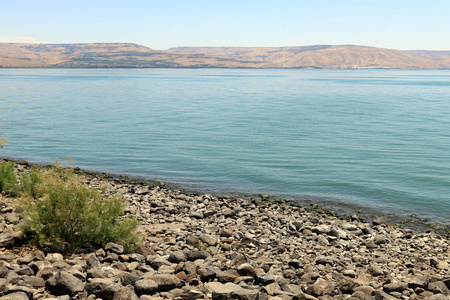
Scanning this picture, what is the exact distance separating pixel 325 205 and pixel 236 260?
30.8 ft

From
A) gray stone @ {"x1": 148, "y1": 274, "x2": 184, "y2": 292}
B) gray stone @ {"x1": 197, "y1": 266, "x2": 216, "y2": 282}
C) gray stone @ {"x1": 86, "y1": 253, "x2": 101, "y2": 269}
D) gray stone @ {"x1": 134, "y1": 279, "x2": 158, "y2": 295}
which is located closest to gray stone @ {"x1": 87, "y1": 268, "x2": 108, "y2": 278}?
gray stone @ {"x1": 86, "y1": 253, "x2": 101, "y2": 269}

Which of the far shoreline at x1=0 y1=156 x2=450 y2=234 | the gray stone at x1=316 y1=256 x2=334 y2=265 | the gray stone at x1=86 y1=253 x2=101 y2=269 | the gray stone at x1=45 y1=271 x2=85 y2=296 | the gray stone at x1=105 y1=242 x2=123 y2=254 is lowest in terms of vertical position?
the far shoreline at x1=0 y1=156 x2=450 y2=234

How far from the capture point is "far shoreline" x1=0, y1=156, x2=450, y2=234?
16828mm

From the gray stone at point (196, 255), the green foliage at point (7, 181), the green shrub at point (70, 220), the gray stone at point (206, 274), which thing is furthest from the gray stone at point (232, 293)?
the green foliage at point (7, 181)

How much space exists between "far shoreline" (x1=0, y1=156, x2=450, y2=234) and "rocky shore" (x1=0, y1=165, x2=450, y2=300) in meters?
0.93

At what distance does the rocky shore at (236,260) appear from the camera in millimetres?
7934

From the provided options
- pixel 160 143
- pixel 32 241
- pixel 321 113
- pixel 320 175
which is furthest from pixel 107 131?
pixel 32 241

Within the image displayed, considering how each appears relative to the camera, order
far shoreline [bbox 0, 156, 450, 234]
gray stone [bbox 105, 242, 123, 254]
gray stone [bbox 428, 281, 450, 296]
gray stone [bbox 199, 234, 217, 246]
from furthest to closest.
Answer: far shoreline [bbox 0, 156, 450, 234] < gray stone [bbox 199, 234, 217, 246] < gray stone [bbox 105, 242, 123, 254] < gray stone [bbox 428, 281, 450, 296]

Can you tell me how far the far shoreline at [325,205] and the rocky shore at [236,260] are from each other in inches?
36.5

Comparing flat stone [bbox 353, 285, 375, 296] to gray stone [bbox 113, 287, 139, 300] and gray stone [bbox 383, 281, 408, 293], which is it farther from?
gray stone [bbox 113, 287, 139, 300]

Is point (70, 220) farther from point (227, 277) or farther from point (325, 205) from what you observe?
point (325, 205)

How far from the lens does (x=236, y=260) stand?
Answer: 34.7 ft

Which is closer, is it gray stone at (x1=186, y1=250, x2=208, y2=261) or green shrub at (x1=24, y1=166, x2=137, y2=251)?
green shrub at (x1=24, y1=166, x2=137, y2=251)

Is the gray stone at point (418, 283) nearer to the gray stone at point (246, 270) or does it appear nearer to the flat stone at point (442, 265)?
the flat stone at point (442, 265)
